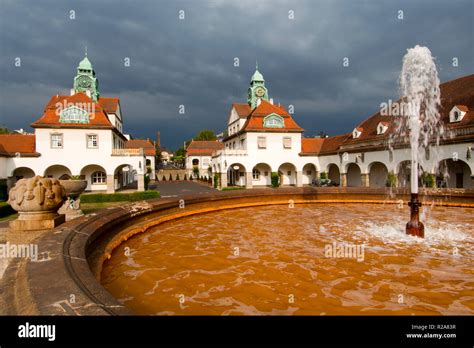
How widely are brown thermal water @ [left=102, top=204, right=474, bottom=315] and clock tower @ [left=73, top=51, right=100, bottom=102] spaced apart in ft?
143

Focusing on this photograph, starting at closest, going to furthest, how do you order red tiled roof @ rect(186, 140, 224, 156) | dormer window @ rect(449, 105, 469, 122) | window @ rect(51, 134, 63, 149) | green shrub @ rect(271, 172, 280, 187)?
1. dormer window @ rect(449, 105, 469, 122)
2. window @ rect(51, 134, 63, 149)
3. green shrub @ rect(271, 172, 280, 187)
4. red tiled roof @ rect(186, 140, 224, 156)

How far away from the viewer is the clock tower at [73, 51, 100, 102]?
1748 inches

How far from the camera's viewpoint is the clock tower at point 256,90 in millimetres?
48844

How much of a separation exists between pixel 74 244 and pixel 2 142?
3439 centimetres

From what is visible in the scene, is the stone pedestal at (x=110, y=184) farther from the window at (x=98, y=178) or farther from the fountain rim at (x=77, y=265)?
the fountain rim at (x=77, y=265)

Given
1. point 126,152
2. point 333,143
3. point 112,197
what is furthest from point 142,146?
point 333,143

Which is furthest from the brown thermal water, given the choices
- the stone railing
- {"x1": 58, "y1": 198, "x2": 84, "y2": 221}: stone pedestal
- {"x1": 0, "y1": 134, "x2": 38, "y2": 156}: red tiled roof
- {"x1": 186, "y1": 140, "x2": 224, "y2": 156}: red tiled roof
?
{"x1": 186, "y1": 140, "x2": 224, "y2": 156}: red tiled roof

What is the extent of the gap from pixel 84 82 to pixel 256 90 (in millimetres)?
28501

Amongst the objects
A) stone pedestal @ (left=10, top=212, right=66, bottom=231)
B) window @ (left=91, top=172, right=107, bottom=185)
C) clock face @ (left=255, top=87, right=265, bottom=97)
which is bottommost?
stone pedestal @ (left=10, top=212, right=66, bottom=231)

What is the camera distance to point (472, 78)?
2655cm

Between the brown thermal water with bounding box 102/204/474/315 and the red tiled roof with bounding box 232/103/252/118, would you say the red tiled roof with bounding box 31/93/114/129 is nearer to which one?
the red tiled roof with bounding box 232/103/252/118
